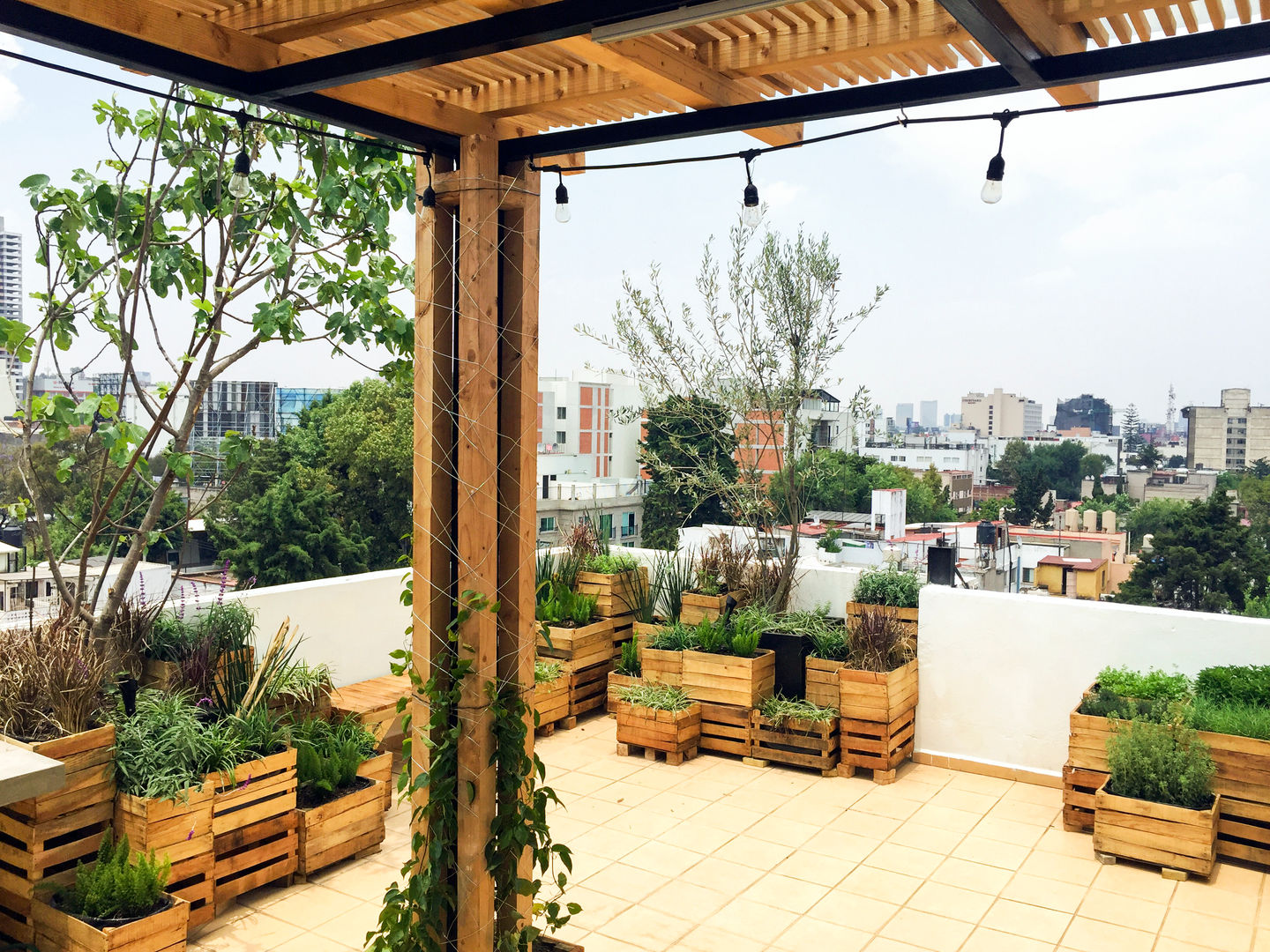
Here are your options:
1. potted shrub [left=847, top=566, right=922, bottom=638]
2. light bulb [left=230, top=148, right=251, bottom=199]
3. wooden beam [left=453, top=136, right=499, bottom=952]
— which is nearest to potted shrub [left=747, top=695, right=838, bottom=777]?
potted shrub [left=847, top=566, right=922, bottom=638]

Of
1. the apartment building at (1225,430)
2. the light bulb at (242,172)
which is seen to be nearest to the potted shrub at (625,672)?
the light bulb at (242,172)

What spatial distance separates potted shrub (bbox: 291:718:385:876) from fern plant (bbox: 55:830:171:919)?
751mm

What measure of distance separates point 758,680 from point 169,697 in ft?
10.4

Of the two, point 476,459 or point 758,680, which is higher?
point 476,459

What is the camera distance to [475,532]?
3012 mm

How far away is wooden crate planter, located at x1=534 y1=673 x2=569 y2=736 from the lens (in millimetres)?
6090

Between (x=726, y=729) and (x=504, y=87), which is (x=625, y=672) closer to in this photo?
(x=726, y=729)

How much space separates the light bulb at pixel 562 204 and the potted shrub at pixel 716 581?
3543 mm

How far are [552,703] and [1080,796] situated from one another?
9.83 ft

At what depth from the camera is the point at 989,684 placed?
559 cm

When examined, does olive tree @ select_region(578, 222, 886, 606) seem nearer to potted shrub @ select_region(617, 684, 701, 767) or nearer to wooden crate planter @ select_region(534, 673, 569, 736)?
potted shrub @ select_region(617, 684, 701, 767)

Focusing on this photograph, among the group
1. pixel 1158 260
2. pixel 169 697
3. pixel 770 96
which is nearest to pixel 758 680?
pixel 169 697

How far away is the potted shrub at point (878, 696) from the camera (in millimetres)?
5430

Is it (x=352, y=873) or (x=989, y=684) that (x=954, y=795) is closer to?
(x=989, y=684)
